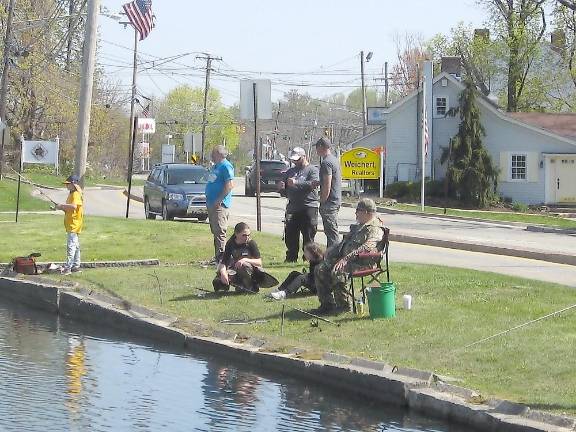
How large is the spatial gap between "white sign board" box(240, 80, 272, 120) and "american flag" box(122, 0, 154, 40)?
27.9m

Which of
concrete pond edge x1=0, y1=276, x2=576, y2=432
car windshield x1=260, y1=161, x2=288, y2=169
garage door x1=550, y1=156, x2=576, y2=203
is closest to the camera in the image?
concrete pond edge x1=0, y1=276, x2=576, y2=432

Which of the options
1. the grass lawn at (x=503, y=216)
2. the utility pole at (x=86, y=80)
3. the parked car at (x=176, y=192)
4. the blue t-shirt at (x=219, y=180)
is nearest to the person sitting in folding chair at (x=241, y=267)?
the blue t-shirt at (x=219, y=180)

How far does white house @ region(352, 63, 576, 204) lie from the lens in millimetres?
56344

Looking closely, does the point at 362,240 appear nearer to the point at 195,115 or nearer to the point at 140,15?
the point at 140,15

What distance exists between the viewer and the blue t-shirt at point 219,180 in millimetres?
17922

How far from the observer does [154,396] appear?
35.8 ft

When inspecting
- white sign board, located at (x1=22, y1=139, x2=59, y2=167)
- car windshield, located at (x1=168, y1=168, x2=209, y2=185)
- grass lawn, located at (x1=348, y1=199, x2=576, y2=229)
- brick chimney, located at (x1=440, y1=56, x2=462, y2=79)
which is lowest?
grass lawn, located at (x1=348, y1=199, x2=576, y2=229)

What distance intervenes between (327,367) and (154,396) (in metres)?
1.64

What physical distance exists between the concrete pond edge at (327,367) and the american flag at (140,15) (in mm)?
34052

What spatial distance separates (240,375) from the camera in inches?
467

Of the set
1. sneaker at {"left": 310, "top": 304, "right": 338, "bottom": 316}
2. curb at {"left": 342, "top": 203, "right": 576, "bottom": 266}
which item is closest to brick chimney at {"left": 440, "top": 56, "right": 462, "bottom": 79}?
curb at {"left": 342, "top": 203, "right": 576, "bottom": 266}

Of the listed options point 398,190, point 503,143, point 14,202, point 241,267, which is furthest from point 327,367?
point 503,143

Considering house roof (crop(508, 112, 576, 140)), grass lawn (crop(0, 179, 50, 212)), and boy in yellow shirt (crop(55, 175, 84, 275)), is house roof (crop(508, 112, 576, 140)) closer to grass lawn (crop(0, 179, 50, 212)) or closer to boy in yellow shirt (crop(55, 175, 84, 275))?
grass lawn (crop(0, 179, 50, 212))

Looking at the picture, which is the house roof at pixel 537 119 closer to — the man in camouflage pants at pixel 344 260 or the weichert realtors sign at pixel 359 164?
the weichert realtors sign at pixel 359 164
